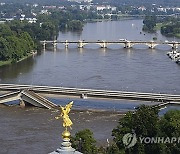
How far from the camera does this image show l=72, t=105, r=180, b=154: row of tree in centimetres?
905

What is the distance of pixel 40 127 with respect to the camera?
13.9 meters

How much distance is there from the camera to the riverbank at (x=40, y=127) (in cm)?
1228

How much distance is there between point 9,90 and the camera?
1766 centimetres

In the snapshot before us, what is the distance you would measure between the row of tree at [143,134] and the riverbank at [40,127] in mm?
1964

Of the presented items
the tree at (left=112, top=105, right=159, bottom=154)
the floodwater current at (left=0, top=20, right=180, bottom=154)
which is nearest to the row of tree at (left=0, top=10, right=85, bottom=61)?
the floodwater current at (left=0, top=20, right=180, bottom=154)

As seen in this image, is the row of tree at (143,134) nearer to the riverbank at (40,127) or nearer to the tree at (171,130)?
the tree at (171,130)

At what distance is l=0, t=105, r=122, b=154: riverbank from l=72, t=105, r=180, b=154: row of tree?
6.45ft

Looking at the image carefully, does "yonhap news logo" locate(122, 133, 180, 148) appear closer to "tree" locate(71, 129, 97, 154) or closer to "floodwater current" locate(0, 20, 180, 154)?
"tree" locate(71, 129, 97, 154)

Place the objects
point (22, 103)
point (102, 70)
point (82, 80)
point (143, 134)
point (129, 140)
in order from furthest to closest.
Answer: point (102, 70) → point (82, 80) → point (22, 103) → point (143, 134) → point (129, 140)

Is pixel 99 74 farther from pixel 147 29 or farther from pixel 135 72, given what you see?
pixel 147 29

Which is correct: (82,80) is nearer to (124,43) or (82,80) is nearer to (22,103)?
(22,103)

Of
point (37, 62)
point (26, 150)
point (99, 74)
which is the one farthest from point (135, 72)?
point (26, 150)

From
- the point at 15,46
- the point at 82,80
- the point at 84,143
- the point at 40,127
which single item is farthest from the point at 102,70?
the point at 84,143

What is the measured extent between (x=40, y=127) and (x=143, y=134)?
→ 185 inches
